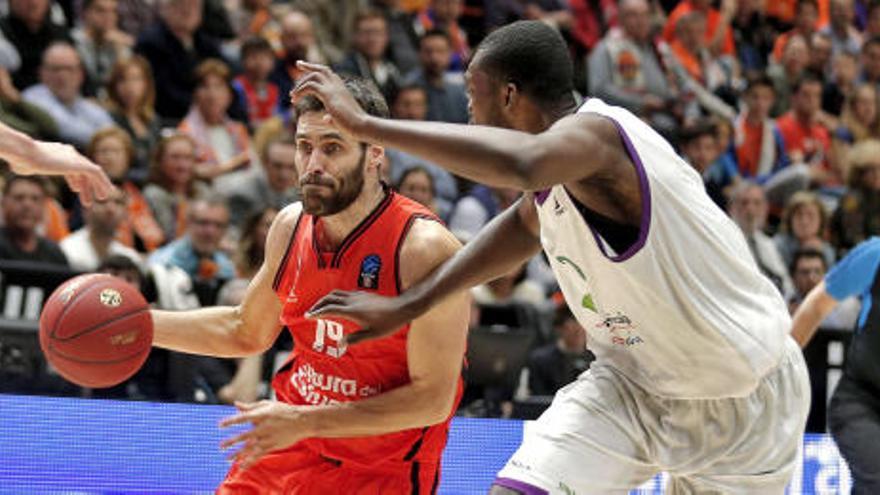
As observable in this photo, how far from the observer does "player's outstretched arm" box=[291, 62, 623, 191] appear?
11.5 feet

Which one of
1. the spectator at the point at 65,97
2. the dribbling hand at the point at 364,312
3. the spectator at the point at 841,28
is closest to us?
the dribbling hand at the point at 364,312

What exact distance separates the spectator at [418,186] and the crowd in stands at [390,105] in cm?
2

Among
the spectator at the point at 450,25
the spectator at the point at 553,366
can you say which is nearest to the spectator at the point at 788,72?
the spectator at the point at 450,25

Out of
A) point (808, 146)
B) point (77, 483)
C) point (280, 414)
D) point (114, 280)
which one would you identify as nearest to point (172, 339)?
point (114, 280)

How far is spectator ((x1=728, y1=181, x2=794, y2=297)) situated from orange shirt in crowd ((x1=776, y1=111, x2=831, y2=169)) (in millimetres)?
1886

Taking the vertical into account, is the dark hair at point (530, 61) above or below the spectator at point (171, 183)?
above

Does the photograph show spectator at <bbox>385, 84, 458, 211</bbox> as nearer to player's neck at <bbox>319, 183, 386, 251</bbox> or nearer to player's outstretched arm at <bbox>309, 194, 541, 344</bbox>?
player's neck at <bbox>319, 183, 386, 251</bbox>

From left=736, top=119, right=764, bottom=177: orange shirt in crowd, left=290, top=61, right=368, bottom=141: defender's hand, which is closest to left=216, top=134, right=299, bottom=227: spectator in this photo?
left=736, top=119, right=764, bottom=177: orange shirt in crowd

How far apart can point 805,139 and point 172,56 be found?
5.50 m

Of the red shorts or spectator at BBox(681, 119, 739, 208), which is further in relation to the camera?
spectator at BBox(681, 119, 739, 208)

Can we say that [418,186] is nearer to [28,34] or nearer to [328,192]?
[28,34]

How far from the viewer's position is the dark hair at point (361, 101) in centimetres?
448

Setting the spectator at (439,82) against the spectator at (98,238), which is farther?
the spectator at (439,82)

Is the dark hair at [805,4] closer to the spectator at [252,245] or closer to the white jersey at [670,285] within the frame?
the spectator at [252,245]
